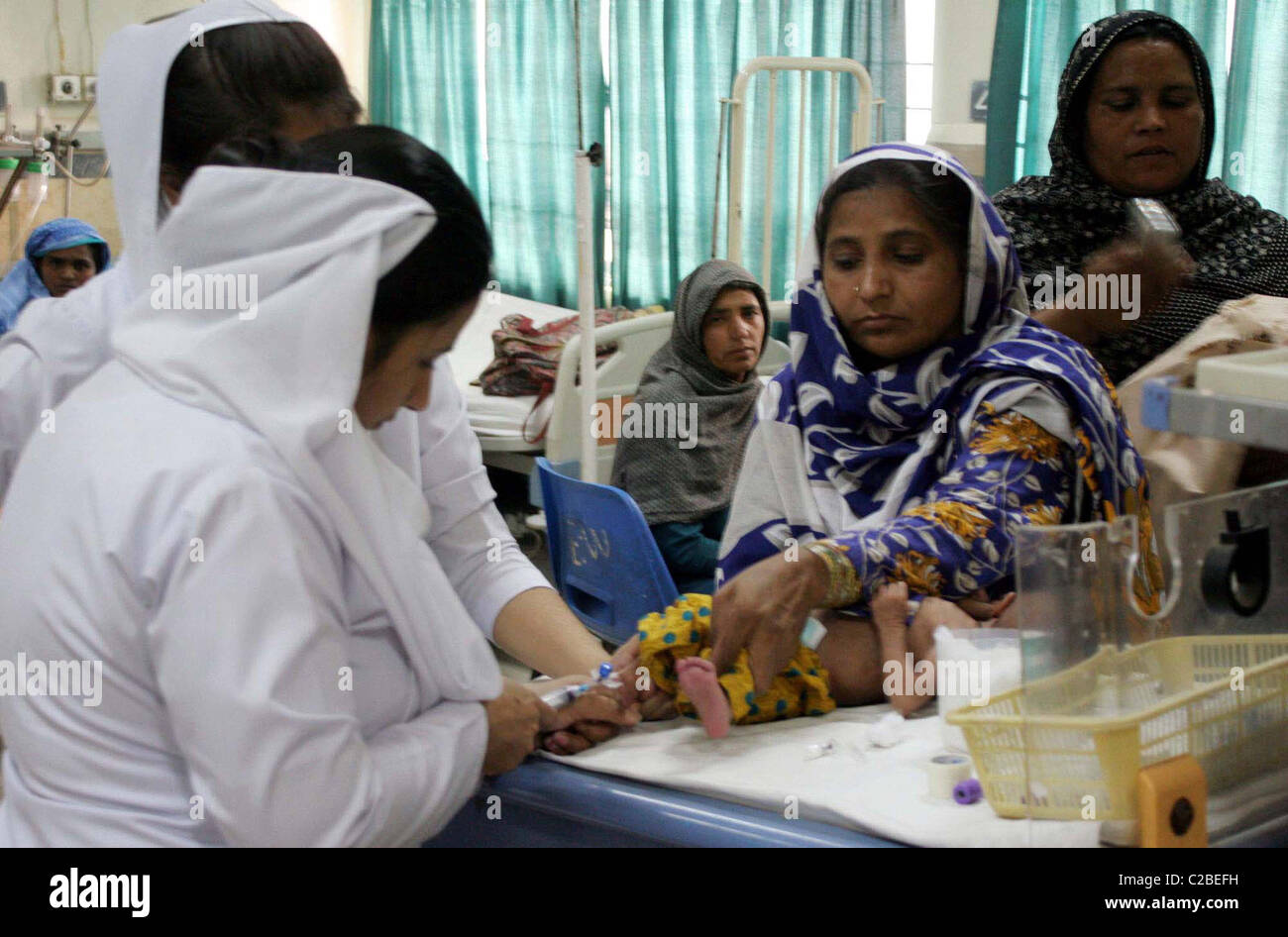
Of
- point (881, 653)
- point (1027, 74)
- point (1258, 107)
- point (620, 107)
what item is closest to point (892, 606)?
point (881, 653)

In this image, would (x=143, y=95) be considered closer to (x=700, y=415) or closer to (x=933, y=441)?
(x=933, y=441)

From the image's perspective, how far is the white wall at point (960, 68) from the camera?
435cm

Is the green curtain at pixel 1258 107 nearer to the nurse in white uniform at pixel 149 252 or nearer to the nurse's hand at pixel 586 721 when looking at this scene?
the nurse in white uniform at pixel 149 252

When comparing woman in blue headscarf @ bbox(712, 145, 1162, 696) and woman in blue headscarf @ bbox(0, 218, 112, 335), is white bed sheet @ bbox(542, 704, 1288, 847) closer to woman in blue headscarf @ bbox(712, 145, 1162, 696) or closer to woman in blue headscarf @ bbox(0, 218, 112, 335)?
woman in blue headscarf @ bbox(712, 145, 1162, 696)

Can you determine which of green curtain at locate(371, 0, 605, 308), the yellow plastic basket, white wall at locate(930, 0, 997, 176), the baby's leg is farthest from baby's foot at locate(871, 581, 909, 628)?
green curtain at locate(371, 0, 605, 308)

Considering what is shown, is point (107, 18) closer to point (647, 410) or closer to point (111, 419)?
point (647, 410)

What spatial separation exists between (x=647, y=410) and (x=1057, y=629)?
2.68m

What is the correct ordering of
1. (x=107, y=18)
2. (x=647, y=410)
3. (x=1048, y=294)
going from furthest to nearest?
(x=107, y=18) < (x=647, y=410) < (x=1048, y=294)

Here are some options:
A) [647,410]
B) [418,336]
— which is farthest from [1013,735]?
[647,410]

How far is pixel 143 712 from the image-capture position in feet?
3.43

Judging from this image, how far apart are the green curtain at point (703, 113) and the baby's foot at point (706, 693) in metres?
3.46

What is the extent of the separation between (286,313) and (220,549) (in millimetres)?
189

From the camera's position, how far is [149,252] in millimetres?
1342

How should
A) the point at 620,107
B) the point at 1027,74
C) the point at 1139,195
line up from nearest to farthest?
the point at 1139,195
the point at 1027,74
the point at 620,107
